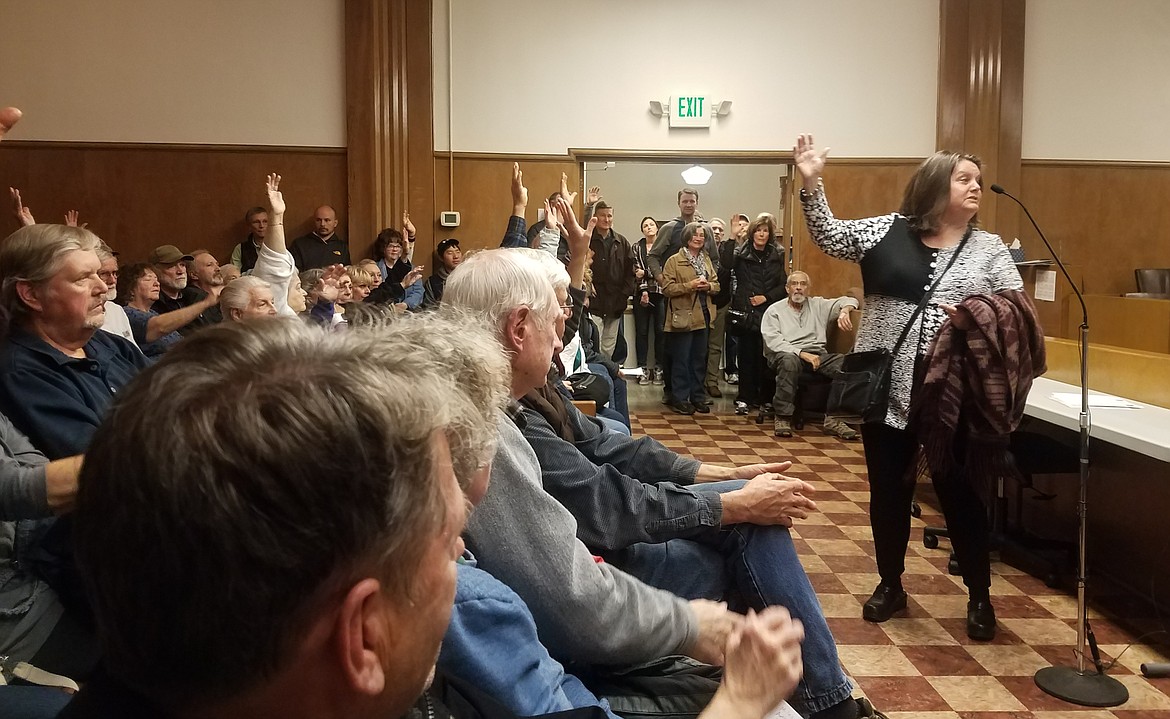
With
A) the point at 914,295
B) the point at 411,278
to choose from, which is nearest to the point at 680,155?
the point at 411,278

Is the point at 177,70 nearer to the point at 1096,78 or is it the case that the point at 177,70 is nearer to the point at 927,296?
the point at 927,296

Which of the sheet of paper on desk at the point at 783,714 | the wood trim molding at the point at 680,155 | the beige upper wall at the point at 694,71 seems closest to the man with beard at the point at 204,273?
the beige upper wall at the point at 694,71

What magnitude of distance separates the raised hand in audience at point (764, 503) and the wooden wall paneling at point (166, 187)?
6.16 meters

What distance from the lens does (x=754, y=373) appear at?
22.9ft

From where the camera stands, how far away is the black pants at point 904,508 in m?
2.71

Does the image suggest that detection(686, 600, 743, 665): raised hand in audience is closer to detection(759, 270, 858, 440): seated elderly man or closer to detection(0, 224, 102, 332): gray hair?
detection(0, 224, 102, 332): gray hair

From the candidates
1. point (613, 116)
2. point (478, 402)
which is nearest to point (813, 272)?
point (613, 116)

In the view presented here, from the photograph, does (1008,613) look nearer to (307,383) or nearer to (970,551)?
(970,551)

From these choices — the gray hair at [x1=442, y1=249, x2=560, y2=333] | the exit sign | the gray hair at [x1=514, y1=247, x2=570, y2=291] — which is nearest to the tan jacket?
the exit sign

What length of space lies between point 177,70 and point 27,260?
19.2 ft

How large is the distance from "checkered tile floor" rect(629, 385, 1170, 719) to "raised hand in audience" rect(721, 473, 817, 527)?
0.89 metres

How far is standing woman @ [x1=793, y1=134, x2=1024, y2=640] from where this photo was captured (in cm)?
269

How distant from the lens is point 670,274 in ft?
23.5

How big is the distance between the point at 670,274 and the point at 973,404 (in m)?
4.63
